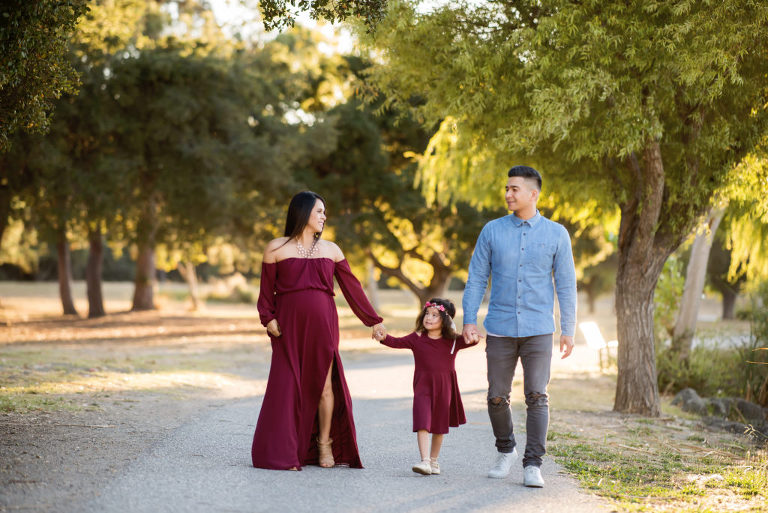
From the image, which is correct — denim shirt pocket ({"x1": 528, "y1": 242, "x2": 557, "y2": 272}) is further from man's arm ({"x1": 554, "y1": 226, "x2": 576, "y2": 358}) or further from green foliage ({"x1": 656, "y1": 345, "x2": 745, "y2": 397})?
green foliage ({"x1": 656, "y1": 345, "x2": 745, "y2": 397})

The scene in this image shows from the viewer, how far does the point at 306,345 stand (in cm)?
580

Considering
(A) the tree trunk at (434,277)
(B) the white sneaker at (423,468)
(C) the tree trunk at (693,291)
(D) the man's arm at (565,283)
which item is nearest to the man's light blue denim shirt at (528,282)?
(D) the man's arm at (565,283)

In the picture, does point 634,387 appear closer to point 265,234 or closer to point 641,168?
point 641,168

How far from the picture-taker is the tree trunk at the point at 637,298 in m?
9.72

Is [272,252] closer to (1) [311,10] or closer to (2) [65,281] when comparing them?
(1) [311,10]

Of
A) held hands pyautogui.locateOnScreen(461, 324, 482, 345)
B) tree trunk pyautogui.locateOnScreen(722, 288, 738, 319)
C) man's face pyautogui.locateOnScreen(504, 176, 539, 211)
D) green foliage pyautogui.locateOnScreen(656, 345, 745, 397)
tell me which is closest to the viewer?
held hands pyautogui.locateOnScreen(461, 324, 482, 345)

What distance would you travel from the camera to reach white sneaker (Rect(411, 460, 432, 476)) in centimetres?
552

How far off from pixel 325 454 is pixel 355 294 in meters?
1.32

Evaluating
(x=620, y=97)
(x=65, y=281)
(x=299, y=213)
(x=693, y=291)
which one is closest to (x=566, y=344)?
(x=299, y=213)

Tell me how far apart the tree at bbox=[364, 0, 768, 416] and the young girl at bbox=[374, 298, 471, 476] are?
318cm

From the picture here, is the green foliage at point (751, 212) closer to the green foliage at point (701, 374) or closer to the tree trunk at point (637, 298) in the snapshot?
the tree trunk at point (637, 298)

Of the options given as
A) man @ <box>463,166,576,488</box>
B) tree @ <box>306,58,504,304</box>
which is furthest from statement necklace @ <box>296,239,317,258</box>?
tree @ <box>306,58,504,304</box>

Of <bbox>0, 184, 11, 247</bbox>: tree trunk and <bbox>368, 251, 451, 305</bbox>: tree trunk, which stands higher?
<bbox>0, 184, 11, 247</bbox>: tree trunk

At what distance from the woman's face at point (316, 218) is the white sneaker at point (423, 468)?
6.43ft
